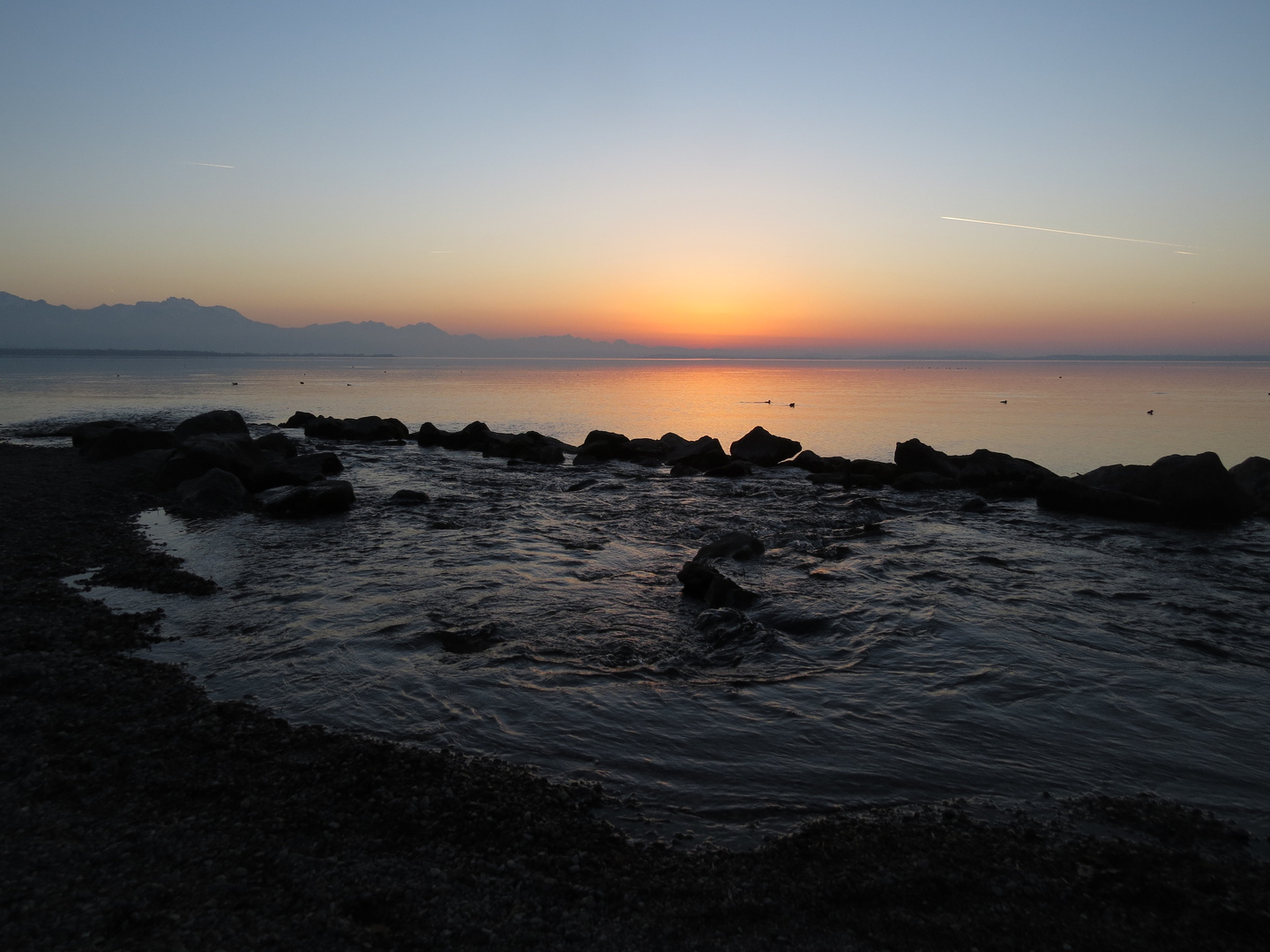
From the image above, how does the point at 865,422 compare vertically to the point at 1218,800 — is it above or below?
above

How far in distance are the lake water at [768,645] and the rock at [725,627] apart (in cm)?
7

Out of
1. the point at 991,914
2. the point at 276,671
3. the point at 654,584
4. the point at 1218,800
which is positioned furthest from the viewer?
the point at 654,584

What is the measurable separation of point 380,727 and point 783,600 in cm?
700

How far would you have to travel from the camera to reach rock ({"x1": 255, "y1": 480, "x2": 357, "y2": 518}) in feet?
62.6

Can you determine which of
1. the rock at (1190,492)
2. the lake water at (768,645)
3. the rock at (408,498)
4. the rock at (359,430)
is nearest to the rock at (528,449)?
the rock at (359,430)

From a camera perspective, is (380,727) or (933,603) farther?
(933,603)

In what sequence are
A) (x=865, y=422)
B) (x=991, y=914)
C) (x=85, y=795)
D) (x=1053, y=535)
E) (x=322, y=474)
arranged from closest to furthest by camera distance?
(x=991, y=914), (x=85, y=795), (x=1053, y=535), (x=322, y=474), (x=865, y=422)

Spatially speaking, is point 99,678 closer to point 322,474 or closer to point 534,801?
point 534,801

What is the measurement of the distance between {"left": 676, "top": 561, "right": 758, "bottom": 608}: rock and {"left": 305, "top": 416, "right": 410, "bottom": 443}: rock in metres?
30.6

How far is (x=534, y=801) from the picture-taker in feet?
20.5

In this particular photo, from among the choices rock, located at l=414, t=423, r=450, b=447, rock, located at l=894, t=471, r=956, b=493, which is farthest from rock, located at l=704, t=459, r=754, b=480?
rock, located at l=414, t=423, r=450, b=447

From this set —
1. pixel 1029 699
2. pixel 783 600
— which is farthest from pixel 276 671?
pixel 1029 699

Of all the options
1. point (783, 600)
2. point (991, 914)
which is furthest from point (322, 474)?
point (991, 914)

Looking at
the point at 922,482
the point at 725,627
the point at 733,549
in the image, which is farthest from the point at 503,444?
the point at 725,627
